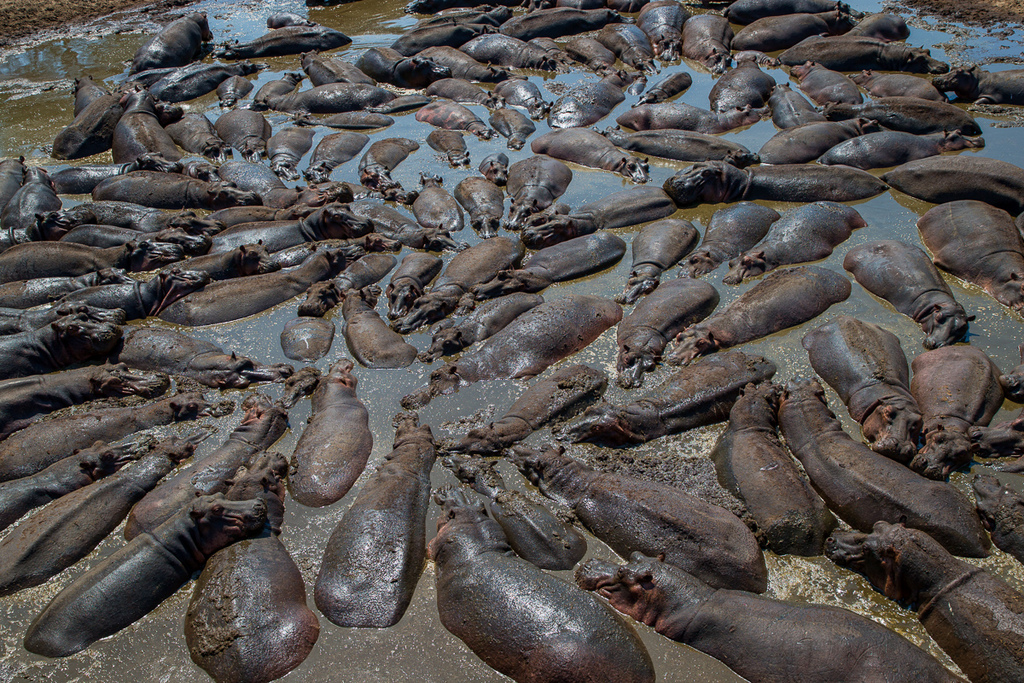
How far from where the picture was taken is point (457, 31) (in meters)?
15.6

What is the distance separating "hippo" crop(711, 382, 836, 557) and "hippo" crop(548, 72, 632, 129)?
7.38 metres

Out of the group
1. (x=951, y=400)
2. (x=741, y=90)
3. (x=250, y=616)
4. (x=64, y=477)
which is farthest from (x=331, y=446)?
(x=741, y=90)

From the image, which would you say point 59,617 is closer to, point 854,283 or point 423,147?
point 854,283

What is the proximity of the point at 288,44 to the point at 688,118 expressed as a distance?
33.6 ft

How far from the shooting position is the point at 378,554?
186 inches

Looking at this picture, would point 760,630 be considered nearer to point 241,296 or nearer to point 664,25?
point 241,296

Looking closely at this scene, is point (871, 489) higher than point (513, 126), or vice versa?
point (513, 126)

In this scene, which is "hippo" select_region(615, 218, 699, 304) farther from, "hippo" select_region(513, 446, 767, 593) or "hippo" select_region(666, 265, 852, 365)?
"hippo" select_region(513, 446, 767, 593)

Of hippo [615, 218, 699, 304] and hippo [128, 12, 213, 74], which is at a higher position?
hippo [128, 12, 213, 74]

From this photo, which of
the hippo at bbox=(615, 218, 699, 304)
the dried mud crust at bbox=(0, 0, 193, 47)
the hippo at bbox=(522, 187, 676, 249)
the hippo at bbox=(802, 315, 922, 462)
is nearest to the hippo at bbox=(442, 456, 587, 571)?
the hippo at bbox=(802, 315, 922, 462)

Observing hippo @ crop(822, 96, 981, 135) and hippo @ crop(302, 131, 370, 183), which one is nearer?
hippo @ crop(822, 96, 981, 135)

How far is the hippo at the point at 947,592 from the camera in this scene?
13.0ft

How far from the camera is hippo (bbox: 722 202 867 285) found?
25.9ft

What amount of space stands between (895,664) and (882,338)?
3515mm
